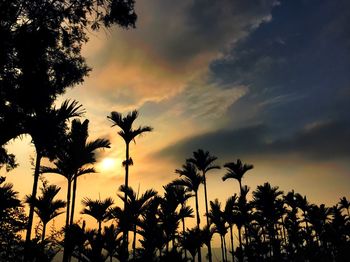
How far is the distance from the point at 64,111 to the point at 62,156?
3.22m

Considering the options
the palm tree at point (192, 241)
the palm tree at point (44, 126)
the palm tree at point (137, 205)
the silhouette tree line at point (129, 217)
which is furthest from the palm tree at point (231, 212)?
the palm tree at point (44, 126)

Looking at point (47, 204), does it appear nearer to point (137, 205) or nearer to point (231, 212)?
point (137, 205)

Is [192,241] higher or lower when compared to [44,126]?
lower

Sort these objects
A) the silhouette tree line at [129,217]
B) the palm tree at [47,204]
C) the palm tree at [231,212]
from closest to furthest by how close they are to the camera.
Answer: the silhouette tree line at [129,217]
the palm tree at [47,204]
the palm tree at [231,212]

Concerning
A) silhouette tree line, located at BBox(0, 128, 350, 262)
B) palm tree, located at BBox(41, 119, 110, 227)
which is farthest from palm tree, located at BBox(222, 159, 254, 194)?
palm tree, located at BBox(41, 119, 110, 227)

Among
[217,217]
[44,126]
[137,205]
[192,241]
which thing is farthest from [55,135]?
[217,217]

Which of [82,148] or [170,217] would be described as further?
[170,217]

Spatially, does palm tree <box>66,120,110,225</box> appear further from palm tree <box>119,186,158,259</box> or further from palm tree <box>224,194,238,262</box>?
palm tree <box>224,194,238,262</box>

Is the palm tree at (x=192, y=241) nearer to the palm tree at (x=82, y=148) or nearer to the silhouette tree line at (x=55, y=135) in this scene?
the silhouette tree line at (x=55, y=135)

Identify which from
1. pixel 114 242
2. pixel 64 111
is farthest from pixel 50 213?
pixel 64 111

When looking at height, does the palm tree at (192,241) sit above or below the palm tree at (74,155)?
below

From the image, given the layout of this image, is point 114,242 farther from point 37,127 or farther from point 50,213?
point 37,127

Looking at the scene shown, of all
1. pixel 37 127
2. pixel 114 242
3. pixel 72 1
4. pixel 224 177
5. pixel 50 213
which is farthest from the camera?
pixel 224 177

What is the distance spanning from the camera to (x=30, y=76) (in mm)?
15680
